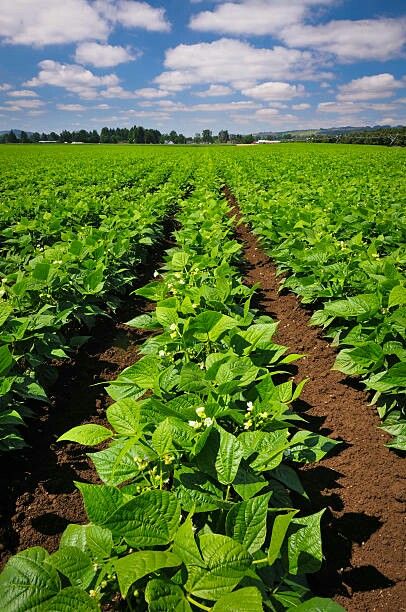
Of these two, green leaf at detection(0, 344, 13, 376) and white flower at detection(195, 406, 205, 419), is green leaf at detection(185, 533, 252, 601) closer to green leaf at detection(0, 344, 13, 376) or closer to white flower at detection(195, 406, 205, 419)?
white flower at detection(195, 406, 205, 419)

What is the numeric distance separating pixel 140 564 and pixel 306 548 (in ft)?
2.42

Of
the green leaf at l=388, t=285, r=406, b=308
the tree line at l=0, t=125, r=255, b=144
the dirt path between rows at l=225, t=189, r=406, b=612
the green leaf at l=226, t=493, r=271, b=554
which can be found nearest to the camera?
the green leaf at l=226, t=493, r=271, b=554

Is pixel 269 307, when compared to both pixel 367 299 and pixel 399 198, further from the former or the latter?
pixel 399 198

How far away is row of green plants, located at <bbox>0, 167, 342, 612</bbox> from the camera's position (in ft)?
4.23

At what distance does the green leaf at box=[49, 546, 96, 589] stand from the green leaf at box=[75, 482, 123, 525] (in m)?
0.12

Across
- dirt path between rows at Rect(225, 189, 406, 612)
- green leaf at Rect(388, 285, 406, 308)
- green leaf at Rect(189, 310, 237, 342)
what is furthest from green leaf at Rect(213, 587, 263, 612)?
green leaf at Rect(388, 285, 406, 308)

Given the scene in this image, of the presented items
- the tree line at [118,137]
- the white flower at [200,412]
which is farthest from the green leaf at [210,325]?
the tree line at [118,137]

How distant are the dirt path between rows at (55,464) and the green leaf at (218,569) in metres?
1.64

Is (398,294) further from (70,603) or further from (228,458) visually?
(70,603)

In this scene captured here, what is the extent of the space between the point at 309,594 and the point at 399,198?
995cm

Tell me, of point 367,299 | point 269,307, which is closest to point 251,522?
point 367,299

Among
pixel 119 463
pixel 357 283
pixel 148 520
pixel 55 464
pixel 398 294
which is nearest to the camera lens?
pixel 148 520

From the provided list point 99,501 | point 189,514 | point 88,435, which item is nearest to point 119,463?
point 88,435

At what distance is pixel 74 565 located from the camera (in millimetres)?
1456
